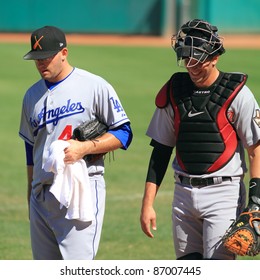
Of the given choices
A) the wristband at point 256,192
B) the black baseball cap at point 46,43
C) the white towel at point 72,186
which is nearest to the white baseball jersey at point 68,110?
the white towel at point 72,186

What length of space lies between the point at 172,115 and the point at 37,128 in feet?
3.28

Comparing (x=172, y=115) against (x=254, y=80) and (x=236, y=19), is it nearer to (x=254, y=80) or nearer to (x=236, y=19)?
(x=254, y=80)

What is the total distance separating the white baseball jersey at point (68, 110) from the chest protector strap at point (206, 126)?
1.78 ft

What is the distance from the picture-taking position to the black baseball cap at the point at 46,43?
5.91 m

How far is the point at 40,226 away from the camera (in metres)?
6.08

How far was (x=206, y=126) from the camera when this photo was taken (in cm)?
563

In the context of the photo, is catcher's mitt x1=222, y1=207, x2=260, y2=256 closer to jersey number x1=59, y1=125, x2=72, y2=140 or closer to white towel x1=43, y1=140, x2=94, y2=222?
white towel x1=43, y1=140, x2=94, y2=222

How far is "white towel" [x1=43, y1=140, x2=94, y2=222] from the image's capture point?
5832 millimetres

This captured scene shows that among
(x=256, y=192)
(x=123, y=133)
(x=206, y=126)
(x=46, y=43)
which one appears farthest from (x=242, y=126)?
(x=46, y=43)

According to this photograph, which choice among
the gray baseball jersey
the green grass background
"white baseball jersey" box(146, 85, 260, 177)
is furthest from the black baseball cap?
the green grass background

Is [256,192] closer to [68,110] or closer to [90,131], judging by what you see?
[90,131]

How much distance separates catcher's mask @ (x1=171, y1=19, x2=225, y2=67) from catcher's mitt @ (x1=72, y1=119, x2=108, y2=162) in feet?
2.53

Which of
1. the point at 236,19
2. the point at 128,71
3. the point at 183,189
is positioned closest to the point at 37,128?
the point at 183,189

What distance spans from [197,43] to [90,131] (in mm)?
974
